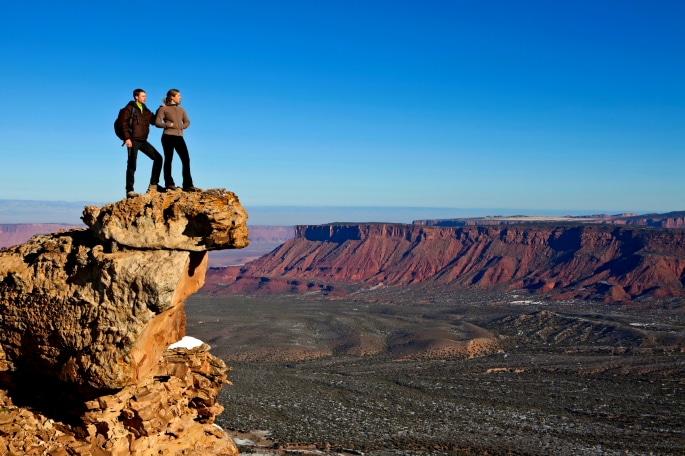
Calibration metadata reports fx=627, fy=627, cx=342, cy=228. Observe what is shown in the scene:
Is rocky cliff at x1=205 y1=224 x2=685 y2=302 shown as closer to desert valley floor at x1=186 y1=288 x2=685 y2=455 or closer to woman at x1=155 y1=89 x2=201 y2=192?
desert valley floor at x1=186 y1=288 x2=685 y2=455

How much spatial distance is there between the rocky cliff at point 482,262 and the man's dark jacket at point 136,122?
11146 centimetres

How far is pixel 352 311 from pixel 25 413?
3591 inches

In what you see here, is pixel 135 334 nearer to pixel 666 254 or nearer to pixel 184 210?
pixel 184 210

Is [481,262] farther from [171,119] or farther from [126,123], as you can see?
[126,123]

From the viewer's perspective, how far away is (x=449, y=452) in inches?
1239

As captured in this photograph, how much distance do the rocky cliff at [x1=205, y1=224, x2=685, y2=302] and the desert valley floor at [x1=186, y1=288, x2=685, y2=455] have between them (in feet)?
55.0

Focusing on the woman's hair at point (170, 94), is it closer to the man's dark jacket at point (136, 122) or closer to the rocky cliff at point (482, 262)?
the man's dark jacket at point (136, 122)

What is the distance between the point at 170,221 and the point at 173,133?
1970 mm

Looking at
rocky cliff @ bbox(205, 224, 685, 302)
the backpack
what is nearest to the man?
the backpack

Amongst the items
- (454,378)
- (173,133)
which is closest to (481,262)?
(454,378)

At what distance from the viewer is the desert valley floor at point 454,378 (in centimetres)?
3431

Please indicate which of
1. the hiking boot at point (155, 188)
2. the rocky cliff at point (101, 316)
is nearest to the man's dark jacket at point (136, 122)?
the hiking boot at point (155, 188)

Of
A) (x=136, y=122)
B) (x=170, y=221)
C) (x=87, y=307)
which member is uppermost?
(x=136, y=122)

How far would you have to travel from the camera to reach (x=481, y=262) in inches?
5497
